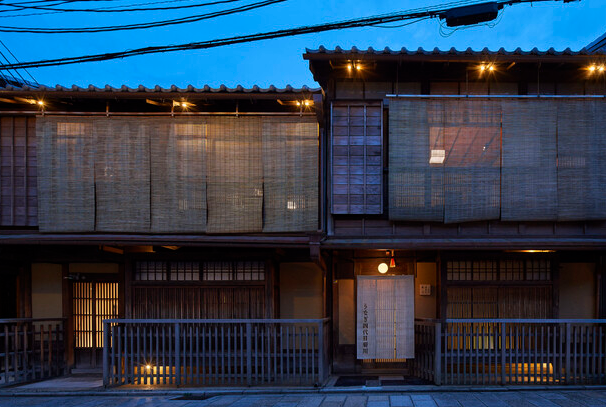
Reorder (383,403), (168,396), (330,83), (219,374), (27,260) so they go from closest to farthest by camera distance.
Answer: (383,403)
(168,396)
(219,374)
(330,83)
(27,260)

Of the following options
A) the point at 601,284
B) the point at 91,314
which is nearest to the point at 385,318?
the point at 601,284

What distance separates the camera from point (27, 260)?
443 inches

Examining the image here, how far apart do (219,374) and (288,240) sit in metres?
3.71

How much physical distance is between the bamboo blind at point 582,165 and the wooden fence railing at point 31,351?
1375 cm

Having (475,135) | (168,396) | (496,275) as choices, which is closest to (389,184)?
(475,135)

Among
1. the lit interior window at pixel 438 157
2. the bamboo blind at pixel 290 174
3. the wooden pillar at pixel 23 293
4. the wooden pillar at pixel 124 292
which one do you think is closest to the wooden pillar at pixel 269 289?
the bamboo blind at pixel 290 174

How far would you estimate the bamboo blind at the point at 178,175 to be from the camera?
9.83 m

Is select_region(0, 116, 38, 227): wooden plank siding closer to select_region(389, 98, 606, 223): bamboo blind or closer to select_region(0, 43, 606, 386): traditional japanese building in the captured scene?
select_region(0, 43, 606, 386): traditional japanese building

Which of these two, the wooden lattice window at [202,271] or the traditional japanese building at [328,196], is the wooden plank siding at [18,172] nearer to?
the traditional japanese building at [328,196]

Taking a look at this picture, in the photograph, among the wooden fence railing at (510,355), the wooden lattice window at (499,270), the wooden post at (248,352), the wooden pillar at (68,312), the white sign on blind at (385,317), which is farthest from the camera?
the wooden pillar at (68,312)

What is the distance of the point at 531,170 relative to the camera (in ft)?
32.0

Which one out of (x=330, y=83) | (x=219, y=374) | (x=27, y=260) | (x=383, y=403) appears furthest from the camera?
(x=27, y=260)

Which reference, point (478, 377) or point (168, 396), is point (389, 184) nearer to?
point (478, 377)

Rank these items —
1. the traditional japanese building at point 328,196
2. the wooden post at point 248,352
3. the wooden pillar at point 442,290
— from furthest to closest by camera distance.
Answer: the wooden pillar at point 442,290, the traditional japanese building at point 328,196, the wooden post at point 248,352
